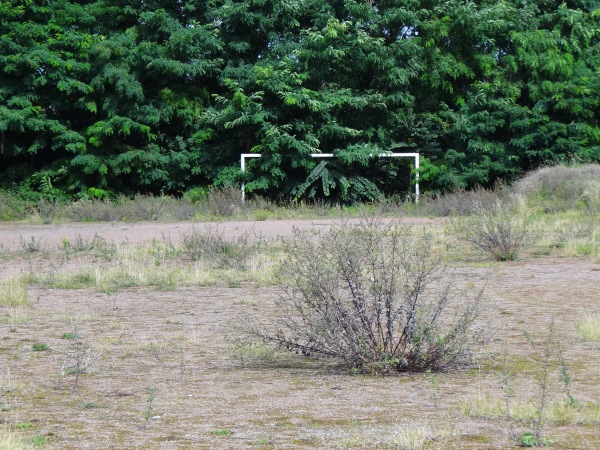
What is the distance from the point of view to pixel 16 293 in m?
11.1

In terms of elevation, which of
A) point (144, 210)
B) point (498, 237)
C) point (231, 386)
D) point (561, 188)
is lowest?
point (231, 386)

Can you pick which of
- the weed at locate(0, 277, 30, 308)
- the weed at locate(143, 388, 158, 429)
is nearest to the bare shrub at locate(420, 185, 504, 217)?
the weed at locate(0, 277, 30, 308)

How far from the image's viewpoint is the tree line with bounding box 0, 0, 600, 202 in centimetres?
3156

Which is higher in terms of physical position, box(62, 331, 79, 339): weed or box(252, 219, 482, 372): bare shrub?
box(252, 219, 482, 372): bare shrub

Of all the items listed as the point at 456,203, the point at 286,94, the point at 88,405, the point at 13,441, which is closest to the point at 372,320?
the point at 88,405

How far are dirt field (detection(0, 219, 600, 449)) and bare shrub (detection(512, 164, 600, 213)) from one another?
1298 cm

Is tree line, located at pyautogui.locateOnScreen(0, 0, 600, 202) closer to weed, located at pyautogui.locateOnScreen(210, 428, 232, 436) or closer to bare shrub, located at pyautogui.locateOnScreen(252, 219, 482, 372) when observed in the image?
bare shrub, located at pyautogui.locateOnScreen(252, 219, 482, 372)

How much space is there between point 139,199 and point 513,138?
13.5 m

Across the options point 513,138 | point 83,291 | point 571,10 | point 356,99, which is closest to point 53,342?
point 83,291

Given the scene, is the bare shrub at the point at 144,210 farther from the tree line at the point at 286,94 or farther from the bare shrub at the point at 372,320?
the bare shrub at the point at 372,320

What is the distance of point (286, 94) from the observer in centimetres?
3098

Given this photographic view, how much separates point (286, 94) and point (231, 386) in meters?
24.9

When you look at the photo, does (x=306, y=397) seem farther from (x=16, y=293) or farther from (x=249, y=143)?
(x=249, y=143)

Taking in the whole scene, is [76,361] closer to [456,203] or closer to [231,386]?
[231,386]
